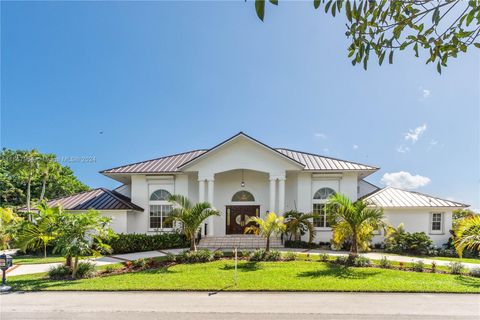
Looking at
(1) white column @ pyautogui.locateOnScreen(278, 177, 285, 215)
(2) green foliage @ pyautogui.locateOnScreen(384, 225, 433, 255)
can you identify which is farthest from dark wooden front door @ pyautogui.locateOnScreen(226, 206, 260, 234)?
(2) green foliage @ pyautogui.locateOnScreen(384, 225, 433, 255)

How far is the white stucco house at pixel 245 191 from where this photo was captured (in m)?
20.6

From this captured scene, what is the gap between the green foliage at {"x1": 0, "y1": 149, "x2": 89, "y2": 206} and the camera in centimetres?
3394

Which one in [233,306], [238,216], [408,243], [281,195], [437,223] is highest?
[281,195]

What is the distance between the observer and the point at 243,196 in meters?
23.0

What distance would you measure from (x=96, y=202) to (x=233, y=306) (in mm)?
16363

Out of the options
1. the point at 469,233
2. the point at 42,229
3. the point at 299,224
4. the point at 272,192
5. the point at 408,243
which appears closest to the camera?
the point at 469,233

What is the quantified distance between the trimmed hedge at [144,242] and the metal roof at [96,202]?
2524 mm

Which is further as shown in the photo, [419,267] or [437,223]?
[437,223]

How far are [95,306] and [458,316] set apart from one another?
992 cm

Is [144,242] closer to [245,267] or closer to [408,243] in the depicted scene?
[245,267]

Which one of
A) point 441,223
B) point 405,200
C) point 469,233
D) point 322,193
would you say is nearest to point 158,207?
point 322,193

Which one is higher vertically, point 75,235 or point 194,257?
point 75,235

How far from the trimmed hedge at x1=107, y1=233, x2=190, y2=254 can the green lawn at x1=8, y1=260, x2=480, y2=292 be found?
225 inches

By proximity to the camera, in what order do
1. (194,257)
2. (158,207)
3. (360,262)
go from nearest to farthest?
(360,262) < (194,257) < (158,207)
